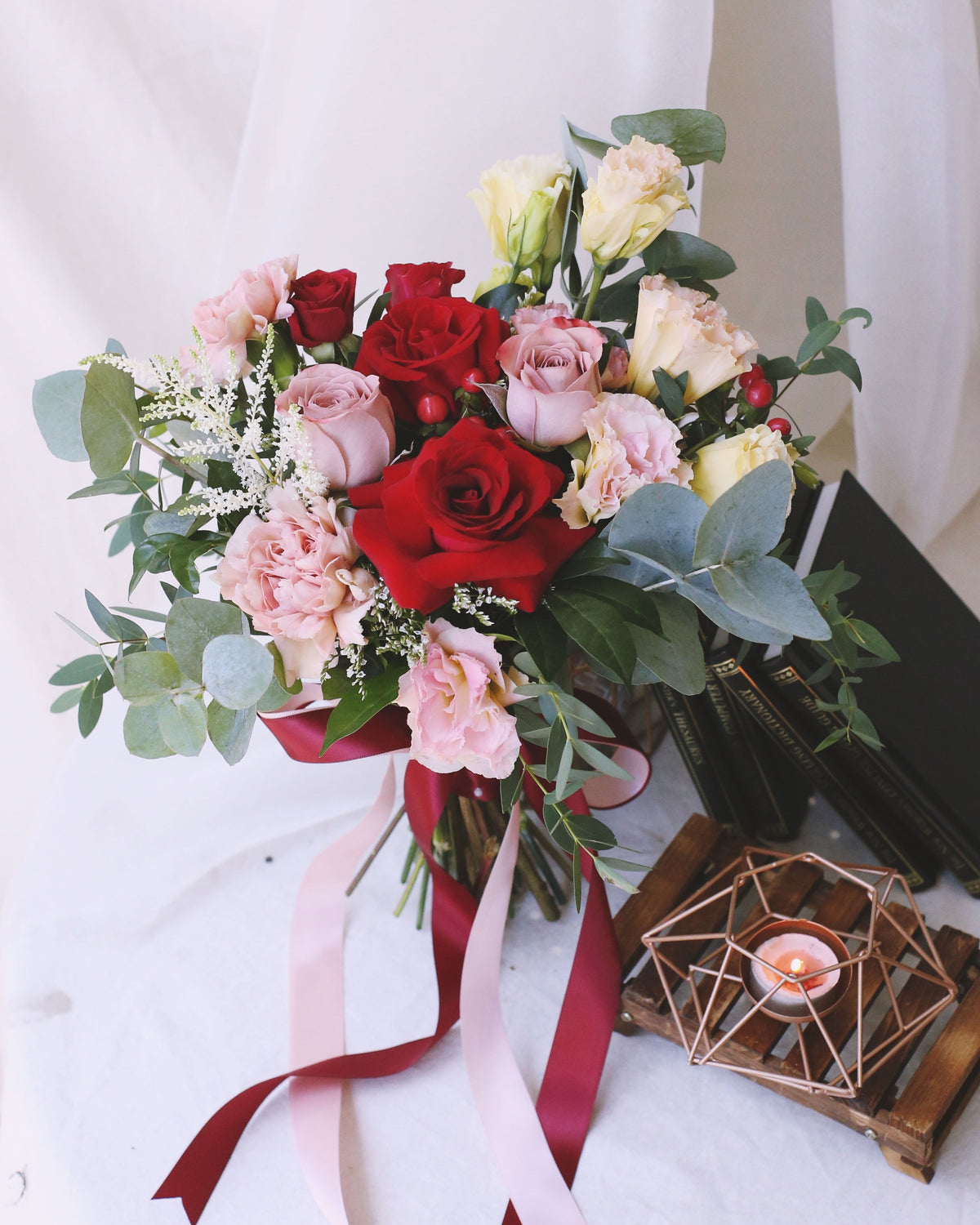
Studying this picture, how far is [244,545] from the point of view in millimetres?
517

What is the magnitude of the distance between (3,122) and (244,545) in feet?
2.08

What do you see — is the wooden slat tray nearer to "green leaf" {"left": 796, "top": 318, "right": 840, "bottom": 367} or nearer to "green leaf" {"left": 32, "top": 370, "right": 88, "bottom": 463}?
"green leaf" {"left": 796, "top": 318, "right": 840, "bottom": 367}

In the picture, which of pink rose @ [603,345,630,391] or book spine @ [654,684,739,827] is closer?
pink rose @ [603,345,630,391]

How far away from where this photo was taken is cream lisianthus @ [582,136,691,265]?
1.79 feet

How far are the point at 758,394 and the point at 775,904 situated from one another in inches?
15.7

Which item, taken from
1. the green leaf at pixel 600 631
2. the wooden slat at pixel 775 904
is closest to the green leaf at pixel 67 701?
the green leaf at pixel 600 631

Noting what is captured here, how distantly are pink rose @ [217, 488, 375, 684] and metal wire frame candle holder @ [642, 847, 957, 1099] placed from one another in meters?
0.33

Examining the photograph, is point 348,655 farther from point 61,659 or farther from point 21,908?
point 61,659

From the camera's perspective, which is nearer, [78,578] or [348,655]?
[348,655]

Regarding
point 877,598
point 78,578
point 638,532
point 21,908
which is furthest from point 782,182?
point 21,908

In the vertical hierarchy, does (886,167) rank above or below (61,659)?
above

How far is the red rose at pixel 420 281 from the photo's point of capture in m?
0.59

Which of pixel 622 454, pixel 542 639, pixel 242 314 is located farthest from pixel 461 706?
pixel 242 314

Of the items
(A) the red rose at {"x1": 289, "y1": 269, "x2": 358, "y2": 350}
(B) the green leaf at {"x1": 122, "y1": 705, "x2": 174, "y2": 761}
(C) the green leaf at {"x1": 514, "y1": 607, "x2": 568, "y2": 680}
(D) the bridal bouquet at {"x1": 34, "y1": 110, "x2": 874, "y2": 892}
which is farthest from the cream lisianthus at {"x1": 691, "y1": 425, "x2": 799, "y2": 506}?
(B) the green leaf at {"x1": 122, "y1": 705, "x2": 174, "y2": 761}
